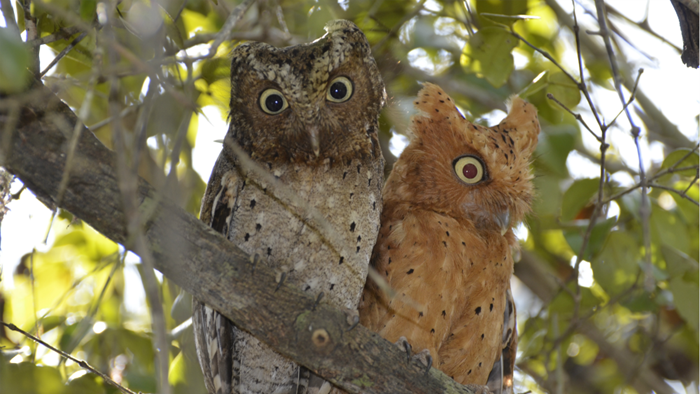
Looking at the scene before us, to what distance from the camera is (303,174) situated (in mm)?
2244

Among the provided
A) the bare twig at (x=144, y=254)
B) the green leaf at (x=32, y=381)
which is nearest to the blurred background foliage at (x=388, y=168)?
the green leaf at (x=32, y=381)

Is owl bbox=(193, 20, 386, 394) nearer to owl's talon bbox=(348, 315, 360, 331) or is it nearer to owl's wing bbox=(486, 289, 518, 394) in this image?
owl's talon bbox=(348, 315, 360, 331)

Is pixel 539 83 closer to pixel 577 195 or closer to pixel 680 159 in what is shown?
pixel 577 195

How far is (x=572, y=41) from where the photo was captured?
13.0ft

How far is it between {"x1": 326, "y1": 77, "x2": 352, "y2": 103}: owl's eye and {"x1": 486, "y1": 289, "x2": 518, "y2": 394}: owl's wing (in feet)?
4.00

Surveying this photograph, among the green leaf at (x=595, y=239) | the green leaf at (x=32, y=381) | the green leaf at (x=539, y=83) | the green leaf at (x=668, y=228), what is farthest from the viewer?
the green leaf at (x=668, y=228)

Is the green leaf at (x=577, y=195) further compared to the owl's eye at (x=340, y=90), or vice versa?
the green leaf at (x=577, y=195)

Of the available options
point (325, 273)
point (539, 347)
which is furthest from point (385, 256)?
point (539, 347)

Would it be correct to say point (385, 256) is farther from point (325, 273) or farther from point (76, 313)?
point (76, 313)

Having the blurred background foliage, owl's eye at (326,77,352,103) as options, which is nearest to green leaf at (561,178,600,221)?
the blurred background foliage

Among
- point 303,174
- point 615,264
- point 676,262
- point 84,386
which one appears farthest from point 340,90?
point 676,262

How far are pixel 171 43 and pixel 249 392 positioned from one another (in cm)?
150

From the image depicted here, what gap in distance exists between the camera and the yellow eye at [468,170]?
237 cm

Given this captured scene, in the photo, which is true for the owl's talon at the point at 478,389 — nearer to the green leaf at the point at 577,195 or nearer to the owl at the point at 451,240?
the owl at the point at 451,240
